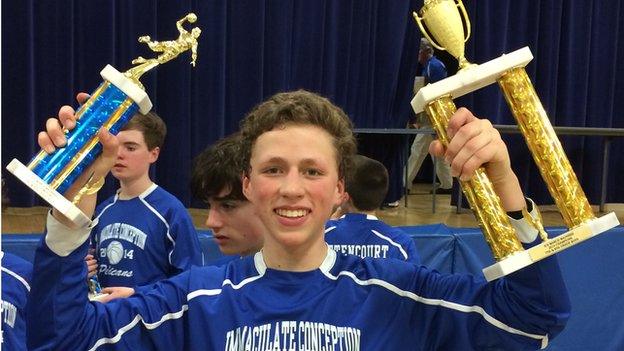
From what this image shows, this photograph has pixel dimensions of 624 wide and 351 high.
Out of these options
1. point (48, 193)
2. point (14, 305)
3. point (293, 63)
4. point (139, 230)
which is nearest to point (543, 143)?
point (48, 193)

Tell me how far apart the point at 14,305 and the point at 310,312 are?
864 millimetres

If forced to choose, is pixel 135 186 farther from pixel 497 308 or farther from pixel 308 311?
pixel 497 308

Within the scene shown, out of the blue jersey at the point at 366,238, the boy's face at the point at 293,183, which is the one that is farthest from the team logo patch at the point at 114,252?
the boy's face at the point at 293,183

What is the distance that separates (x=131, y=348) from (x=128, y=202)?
1.48 meters

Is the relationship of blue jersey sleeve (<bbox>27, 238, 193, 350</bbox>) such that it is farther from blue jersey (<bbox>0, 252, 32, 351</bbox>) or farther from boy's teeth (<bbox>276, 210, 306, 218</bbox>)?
blue jersey (<bbox>0, 252, 32, 351</bbox>)

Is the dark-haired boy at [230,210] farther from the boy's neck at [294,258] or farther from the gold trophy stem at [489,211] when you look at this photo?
the gold trophy stem at [489,211]

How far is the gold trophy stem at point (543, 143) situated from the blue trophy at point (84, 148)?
650 mm

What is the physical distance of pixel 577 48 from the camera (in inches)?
275

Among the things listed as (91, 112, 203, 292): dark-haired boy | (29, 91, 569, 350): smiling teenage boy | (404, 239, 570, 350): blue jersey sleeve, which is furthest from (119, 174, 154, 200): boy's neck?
(404, 239, 570, 350): blue jersey sleeve

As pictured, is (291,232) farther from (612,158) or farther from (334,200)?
(612,158)

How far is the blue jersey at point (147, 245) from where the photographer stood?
249cm

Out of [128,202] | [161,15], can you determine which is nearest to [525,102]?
[128,202]

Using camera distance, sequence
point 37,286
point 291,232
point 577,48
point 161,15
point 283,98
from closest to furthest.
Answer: point 37,286, point 291,232, point 283,98, point 161,15, point 577,48

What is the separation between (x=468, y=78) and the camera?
3.87ft
